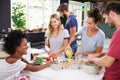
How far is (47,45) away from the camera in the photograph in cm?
267

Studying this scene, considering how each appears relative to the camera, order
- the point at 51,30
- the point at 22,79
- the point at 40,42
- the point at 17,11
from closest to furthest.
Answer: the point at 22,79, the point at 51,30, the point at 40,42, the point at 17,11

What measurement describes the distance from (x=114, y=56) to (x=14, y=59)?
845 mm

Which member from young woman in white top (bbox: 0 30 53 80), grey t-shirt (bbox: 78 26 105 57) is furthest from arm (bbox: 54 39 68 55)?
young woman in white top (bbox: 0 30 53 80)

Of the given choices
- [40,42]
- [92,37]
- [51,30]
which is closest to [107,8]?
[92,37]

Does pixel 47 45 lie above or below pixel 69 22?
below

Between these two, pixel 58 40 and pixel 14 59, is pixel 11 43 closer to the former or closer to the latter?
pixel 14 59

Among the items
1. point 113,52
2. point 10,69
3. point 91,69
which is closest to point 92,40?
point 91,69

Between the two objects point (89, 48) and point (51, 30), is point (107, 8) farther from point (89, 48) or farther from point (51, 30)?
point (51, 30)

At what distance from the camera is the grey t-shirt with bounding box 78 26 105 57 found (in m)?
2.31

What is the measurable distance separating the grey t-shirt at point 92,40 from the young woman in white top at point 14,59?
724 mm

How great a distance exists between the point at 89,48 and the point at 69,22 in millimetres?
1255

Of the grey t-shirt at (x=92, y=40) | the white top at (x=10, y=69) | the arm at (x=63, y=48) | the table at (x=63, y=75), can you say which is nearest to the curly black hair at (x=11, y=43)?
the white top at (x=10, y=69)

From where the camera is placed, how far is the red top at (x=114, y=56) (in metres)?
1.49

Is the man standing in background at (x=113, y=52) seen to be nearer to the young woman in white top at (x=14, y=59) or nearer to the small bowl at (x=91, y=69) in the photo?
the small bowl at (x=91, y=69)
